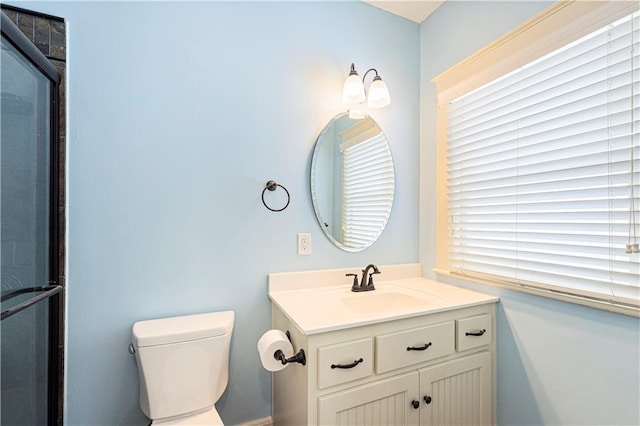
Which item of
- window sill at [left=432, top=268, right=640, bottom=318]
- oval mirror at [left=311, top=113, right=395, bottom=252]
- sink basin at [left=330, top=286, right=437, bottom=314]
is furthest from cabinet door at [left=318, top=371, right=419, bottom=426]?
oval mirror at [left=311, top=113, right=395, bottom=252]

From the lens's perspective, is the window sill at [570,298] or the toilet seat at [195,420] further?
the toilet seat at [195,420]

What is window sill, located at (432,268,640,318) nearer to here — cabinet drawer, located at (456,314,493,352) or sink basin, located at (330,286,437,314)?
cabinet drawer, located at (456,314,493,352)

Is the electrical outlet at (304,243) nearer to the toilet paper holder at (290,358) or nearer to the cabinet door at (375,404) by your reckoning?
the toilet paper holder at (290,358)

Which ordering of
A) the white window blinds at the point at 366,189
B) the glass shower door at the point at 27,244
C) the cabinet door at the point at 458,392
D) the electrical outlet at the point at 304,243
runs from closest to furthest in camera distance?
the glass shower door at the point at 27,244 < the cabinet door at the point at 458,392 < the electrical outlet at the point at 304,243 < the white window blinds at the point at 366,189

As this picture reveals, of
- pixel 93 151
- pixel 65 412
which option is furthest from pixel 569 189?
pixel 65 412

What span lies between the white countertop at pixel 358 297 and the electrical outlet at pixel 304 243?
0.13 meters

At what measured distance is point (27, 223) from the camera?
111cm

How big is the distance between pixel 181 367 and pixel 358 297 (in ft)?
2.95

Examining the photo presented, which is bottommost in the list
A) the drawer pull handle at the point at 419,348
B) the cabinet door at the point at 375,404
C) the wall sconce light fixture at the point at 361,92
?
the cabinet door at the point at 375,404

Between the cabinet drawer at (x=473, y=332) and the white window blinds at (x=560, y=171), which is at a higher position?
the white window blinds at (x=560, y=171)

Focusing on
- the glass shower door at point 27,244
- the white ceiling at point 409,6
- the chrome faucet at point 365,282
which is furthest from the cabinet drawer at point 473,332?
the white ceiling at point 409,6

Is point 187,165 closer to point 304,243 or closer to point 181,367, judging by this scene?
point 304,243

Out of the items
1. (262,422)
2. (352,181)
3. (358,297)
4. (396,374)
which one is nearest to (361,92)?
(352,181)

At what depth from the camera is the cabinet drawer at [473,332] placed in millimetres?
1405
